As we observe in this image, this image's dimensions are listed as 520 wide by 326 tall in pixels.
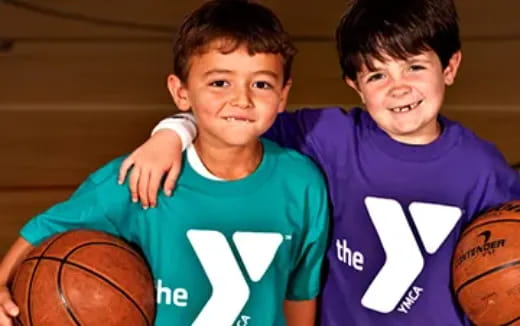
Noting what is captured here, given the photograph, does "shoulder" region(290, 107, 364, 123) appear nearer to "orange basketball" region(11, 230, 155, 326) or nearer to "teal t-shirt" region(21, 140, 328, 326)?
"teal t-shirt" region(21, 140, 328, 326)

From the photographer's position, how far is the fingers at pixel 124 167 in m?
1.50

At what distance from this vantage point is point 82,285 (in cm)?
140

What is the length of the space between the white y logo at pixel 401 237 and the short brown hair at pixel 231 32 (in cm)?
32

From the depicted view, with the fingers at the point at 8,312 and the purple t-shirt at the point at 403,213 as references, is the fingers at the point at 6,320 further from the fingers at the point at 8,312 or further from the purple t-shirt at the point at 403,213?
the purple t-shirt at the point at 403,213

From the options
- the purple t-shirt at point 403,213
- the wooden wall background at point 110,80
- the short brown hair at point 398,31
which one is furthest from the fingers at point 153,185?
the wooden wall background at point 110,80

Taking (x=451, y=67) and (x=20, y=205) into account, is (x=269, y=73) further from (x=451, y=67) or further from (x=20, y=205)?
(x=20, y=205)

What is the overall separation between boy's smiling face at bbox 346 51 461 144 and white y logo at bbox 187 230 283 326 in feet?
1.09

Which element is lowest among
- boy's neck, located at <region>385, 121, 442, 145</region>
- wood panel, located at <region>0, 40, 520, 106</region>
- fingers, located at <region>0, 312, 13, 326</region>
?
fingers, located at <region>0, 312, 13, 326</region>

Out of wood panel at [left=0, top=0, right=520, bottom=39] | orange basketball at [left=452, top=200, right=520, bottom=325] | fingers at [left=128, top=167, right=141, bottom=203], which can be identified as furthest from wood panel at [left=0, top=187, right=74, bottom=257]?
wood panel at [left=0, top=0, right=520, bottom=39]

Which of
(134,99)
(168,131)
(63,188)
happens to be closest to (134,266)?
(168,131)

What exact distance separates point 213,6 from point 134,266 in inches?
19.0

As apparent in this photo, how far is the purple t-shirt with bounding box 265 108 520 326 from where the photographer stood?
1.61 meters

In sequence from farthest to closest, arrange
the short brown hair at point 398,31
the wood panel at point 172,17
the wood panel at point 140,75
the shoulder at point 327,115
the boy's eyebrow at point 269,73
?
the wood panel at point 172,17 < the wood panel at point 140,75 < the shoulder at point 327,115 < the short brown hair at point 398,31 < the boy's eyebrow at point 269,73

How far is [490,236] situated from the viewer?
1.50 m
